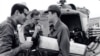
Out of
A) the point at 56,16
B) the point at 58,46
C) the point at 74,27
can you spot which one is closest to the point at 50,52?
the point at 58,46

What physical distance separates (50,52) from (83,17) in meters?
3.60

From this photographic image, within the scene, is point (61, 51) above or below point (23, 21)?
below

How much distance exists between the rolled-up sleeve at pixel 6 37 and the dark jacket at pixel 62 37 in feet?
2.15

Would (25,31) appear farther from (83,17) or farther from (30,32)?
(83,17)

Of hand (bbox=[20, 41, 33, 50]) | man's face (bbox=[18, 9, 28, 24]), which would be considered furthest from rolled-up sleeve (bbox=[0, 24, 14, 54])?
man's face (bbox=[18, 9, 28, 24])

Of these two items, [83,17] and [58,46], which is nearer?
[58,46]

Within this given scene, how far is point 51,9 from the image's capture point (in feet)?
18.1

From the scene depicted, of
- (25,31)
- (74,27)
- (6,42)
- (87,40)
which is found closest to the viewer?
(6,42)

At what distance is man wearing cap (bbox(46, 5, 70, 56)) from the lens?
5.41 meters

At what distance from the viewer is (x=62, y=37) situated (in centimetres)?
544

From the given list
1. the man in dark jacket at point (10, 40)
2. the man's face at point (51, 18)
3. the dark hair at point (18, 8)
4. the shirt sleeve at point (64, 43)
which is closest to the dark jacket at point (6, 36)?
the man in dark jacket at point (10, 40)

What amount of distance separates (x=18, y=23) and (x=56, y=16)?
1.76 feet

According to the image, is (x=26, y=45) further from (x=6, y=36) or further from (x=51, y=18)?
(x=51, y=18)

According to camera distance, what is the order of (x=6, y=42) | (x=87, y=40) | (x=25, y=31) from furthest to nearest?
(x=87, y=40), (x=25, y=31), (x=6, y=42)
